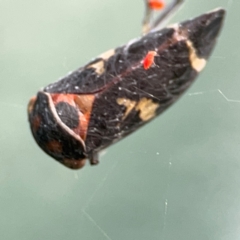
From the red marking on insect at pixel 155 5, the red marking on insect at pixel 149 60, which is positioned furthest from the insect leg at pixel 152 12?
the red marking on insect at pixel 149 60

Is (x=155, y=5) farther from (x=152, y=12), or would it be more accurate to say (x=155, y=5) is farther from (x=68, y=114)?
(x=68, y=114)


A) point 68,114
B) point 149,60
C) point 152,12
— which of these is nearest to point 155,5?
point 152,12

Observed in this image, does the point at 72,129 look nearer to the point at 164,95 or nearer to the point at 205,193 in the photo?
the point at 164,95

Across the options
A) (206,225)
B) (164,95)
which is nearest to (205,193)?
(206,225)

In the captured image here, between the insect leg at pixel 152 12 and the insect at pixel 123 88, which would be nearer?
the insect at pixel 123 88

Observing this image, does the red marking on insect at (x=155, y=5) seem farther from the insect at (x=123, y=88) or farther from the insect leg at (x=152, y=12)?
the insect at (x=123, y=88)

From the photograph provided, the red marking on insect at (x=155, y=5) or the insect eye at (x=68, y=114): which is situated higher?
the red marking on insect at (x=155, y=5)

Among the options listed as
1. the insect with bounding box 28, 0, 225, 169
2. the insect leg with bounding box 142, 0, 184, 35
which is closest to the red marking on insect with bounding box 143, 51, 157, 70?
the insect with bounding box 28, 0, 225, 169

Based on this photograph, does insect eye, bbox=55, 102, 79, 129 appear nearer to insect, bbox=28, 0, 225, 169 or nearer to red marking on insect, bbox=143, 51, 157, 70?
insect, bbox=28, 0, 225, 169
